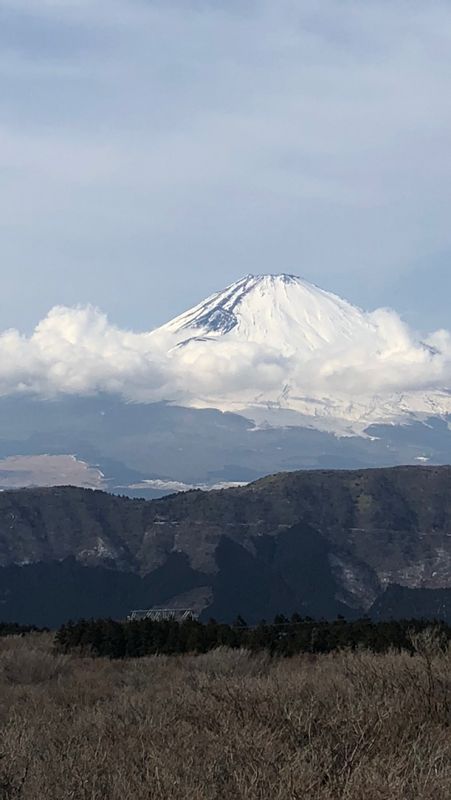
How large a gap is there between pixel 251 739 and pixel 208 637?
15.6 meters

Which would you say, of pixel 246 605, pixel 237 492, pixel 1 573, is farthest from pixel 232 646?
pixel 237 492

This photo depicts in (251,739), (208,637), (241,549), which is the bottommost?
(208,637)

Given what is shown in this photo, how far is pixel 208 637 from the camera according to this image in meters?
25.1

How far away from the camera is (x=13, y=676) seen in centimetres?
2073

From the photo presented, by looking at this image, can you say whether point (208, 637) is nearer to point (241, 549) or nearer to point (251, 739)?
point (251, 739)

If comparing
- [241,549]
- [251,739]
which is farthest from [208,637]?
[241,549]

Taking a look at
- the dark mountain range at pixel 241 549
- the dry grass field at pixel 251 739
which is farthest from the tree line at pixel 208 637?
the dark mountain range at pixel 241 549

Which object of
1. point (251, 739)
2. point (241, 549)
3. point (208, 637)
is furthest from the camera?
point (241, 549)

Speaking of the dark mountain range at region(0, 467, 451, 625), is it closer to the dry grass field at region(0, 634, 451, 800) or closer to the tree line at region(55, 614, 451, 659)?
the tree line at region(55, 614, 451, 659)

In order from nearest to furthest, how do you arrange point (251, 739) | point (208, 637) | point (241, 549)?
point (251, 739), point (208, 637), point (241, 549)

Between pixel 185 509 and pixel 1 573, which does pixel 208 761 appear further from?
pixel 185 509

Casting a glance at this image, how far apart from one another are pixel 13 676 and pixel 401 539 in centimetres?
9255

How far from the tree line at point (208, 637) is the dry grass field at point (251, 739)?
6.71 meters

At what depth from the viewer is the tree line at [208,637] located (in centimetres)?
2333
